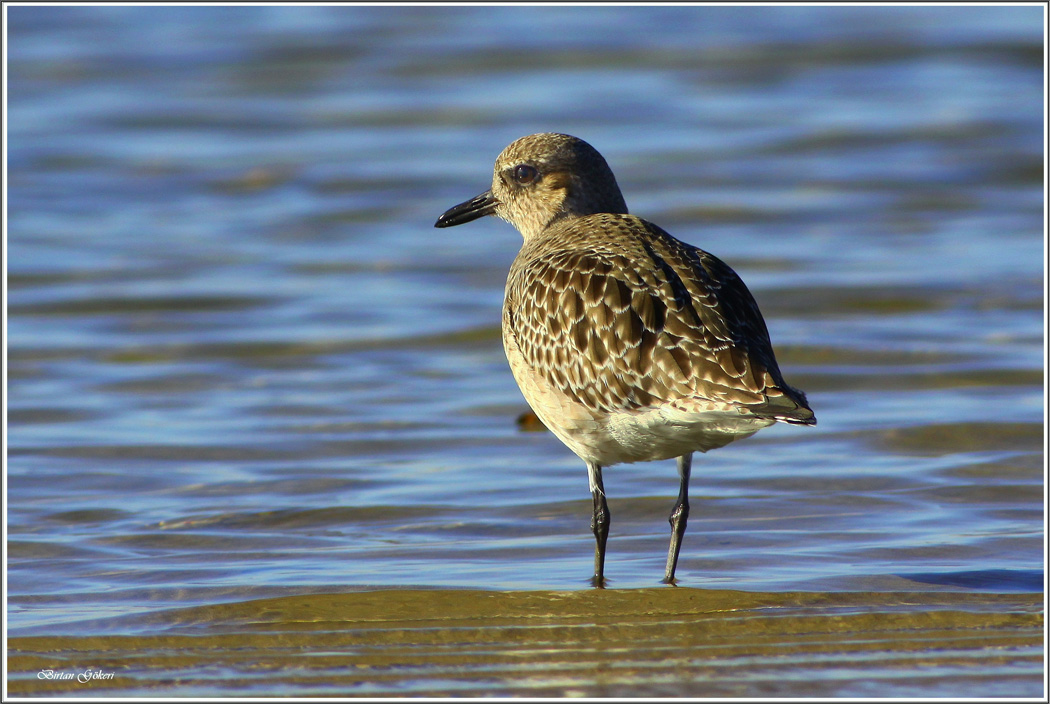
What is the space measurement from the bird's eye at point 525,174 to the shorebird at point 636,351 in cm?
66

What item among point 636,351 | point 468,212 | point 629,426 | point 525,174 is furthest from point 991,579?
point 468,212

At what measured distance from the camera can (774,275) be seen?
40.2 feet

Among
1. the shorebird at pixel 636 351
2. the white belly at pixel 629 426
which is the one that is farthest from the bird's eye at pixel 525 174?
the white belly at pixel 629 426

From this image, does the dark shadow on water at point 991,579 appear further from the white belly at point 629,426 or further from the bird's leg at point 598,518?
the bird's leg at point 598,518

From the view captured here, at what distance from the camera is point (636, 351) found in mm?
5715

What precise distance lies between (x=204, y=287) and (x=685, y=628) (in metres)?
7.78

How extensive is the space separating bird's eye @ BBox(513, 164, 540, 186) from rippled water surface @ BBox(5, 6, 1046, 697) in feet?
5.45

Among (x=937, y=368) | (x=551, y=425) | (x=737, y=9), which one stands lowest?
(x=937, y=368)

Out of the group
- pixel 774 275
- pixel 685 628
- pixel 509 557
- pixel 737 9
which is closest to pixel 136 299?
pixel 774 275

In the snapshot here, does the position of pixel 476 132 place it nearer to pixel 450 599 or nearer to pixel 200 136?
pixel 200 136

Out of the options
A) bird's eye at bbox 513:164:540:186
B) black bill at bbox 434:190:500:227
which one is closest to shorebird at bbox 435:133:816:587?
bird's eye at bbox 513:164:540:186

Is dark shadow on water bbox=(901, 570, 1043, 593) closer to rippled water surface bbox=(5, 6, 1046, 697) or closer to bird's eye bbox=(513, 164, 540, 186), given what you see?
rippled water surface bbox=(5, 6, 1046, 697)

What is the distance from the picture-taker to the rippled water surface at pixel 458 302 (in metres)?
6.57

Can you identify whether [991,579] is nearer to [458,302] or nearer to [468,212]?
[468,212]
